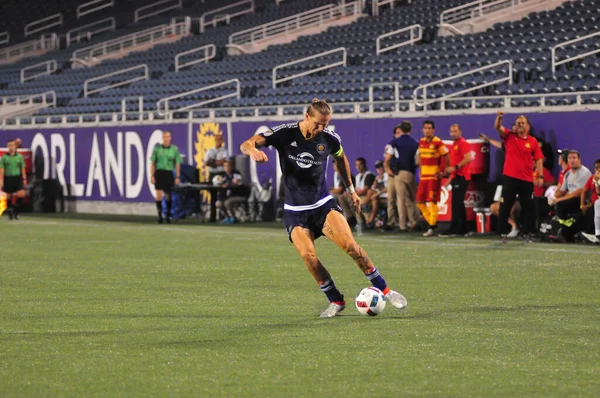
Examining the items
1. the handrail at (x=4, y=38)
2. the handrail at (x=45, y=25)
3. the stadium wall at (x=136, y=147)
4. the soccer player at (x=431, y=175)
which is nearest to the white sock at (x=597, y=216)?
the stadium wall at (x=136, y=147)

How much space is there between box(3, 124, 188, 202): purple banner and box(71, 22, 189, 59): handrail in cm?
1041

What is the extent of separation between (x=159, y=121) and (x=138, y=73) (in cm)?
985

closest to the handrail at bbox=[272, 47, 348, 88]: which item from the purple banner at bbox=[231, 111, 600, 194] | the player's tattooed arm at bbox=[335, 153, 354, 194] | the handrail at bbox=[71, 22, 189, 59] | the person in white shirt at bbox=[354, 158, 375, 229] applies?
the purple banner at bbox=[231, 111, 600, 194]

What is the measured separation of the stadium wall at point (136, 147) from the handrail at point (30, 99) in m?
→ 4.16

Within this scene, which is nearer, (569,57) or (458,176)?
(458,176)

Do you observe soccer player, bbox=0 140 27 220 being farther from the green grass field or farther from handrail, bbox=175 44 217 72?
handrail, bbox=175 44 217 72

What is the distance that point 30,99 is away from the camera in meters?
37.5

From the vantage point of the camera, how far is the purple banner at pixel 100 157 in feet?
93.6

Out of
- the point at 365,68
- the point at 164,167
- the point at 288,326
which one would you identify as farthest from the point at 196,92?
the point at 288,326

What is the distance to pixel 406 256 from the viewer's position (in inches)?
635

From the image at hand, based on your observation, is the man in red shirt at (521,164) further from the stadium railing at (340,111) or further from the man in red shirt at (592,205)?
the stadium railing at (340,111)

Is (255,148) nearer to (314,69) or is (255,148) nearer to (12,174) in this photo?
(12,174)

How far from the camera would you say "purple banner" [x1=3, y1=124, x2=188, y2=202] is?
2853 centimetres

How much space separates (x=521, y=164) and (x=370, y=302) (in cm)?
813
